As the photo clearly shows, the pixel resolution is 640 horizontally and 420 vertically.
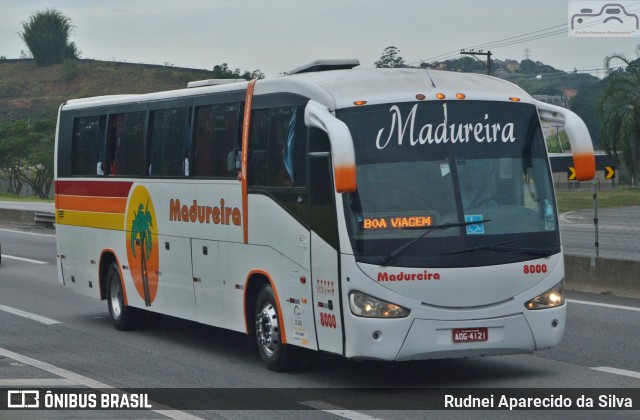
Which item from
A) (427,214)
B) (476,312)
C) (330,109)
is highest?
(330,109)

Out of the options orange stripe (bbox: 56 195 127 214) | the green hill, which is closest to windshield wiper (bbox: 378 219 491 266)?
orange stripe (bbox: 56 195 127 214)

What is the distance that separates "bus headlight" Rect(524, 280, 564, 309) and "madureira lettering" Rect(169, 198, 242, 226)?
10.9ft

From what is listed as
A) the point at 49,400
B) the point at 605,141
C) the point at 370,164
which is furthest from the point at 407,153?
the point at 605,141

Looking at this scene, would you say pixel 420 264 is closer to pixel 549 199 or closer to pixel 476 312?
pixel 476 312

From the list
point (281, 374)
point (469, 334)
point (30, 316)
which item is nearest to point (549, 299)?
point (469, 334)

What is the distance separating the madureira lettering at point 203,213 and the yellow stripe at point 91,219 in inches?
71.3

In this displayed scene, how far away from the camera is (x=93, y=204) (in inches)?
654

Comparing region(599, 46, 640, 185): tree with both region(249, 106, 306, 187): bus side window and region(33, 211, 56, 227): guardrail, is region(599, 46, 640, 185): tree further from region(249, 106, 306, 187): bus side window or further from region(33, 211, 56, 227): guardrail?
region(249, 106, 306, 187): bus side window

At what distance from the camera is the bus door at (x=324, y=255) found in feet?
34.6

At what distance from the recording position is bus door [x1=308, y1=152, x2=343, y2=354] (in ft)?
34.6

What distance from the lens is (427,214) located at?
34.2ft

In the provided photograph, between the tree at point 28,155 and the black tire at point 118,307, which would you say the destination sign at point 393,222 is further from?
the tree at point 28,155

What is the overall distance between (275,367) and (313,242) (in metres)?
1.60

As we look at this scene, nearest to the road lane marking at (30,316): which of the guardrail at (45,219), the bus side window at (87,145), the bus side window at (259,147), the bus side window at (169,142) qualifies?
the bus side window at (87,145)
